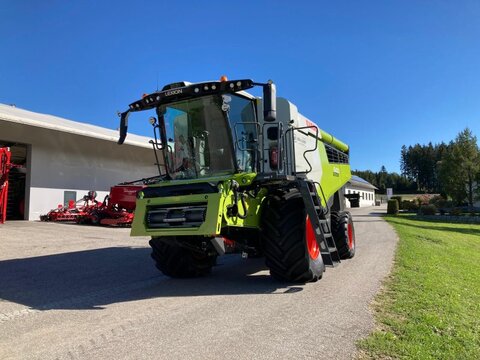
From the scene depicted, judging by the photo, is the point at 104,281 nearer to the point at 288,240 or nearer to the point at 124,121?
the point at 124,121

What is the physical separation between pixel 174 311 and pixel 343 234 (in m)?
5.87

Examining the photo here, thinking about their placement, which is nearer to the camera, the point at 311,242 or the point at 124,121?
the point at 311,242

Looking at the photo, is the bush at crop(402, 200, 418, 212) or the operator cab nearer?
the operator cab

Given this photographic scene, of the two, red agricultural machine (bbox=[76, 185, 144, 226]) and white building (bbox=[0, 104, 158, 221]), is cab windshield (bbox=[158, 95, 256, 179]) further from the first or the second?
white building (bbox=[0, 104, 158, 221])

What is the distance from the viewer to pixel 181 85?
286 inches

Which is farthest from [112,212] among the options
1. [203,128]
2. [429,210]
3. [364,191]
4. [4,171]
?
[364,191]

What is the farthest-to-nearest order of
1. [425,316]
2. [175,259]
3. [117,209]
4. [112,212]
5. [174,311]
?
[117,209]
[112,212]
[175,259]
[174,311]
[425,316]

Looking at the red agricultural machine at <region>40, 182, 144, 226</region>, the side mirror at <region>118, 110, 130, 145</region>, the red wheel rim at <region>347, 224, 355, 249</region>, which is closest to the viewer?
the side mirror at <region>118, 110, 130, 145</region>

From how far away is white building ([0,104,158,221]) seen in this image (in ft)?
68.3

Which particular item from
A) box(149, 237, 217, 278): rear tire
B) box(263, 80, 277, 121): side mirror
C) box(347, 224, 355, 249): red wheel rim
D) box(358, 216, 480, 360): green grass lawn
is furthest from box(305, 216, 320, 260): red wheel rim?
box(347, 224, 355, 249): red wheel rim

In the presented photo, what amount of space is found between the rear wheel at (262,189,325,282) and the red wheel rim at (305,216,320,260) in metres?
0.02

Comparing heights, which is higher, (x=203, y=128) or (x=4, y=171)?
(x=4, y=171)

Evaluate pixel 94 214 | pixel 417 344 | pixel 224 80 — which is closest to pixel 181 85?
pixel 224 80

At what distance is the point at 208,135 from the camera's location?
7484 mm
